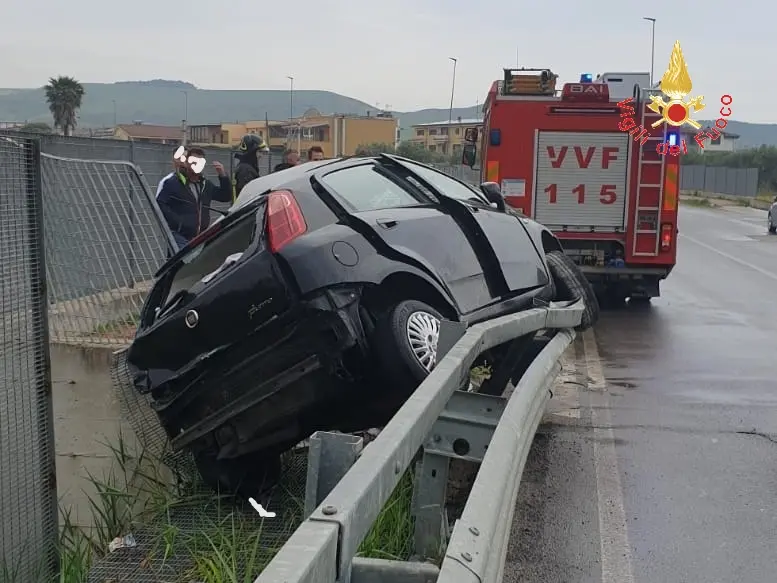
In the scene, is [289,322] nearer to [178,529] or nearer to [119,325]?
[178,529]

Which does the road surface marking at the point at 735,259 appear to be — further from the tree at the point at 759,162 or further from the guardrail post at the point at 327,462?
the tree at the point at 759,162

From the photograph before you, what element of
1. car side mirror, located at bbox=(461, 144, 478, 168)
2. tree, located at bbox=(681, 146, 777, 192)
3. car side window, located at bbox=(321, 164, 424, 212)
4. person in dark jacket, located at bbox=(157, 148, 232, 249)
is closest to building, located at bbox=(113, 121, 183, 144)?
tree, located at bbox=(681, 146, 777, 192)

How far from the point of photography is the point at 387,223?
5289 millimetres

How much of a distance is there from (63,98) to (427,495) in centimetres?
8074

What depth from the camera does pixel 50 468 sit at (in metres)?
4.87

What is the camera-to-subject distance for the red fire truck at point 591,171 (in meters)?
12.5

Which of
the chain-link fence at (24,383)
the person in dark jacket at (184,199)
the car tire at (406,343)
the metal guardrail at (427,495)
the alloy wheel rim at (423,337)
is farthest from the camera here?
the person in dark jacket at (184,199)

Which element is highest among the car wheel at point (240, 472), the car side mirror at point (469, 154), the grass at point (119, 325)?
the car side mirror at point (469, 154)

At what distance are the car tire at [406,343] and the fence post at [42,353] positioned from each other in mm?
1653

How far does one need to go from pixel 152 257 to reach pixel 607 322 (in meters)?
5.82

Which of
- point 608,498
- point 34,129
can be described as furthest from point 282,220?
point 34,129

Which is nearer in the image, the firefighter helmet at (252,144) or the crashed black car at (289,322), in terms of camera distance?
the crashed black car at (289,322)

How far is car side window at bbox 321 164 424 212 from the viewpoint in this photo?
5328 millimetres

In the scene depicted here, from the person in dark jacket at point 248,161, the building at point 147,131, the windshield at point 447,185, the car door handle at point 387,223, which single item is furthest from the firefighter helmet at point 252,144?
the building at point 147,131
